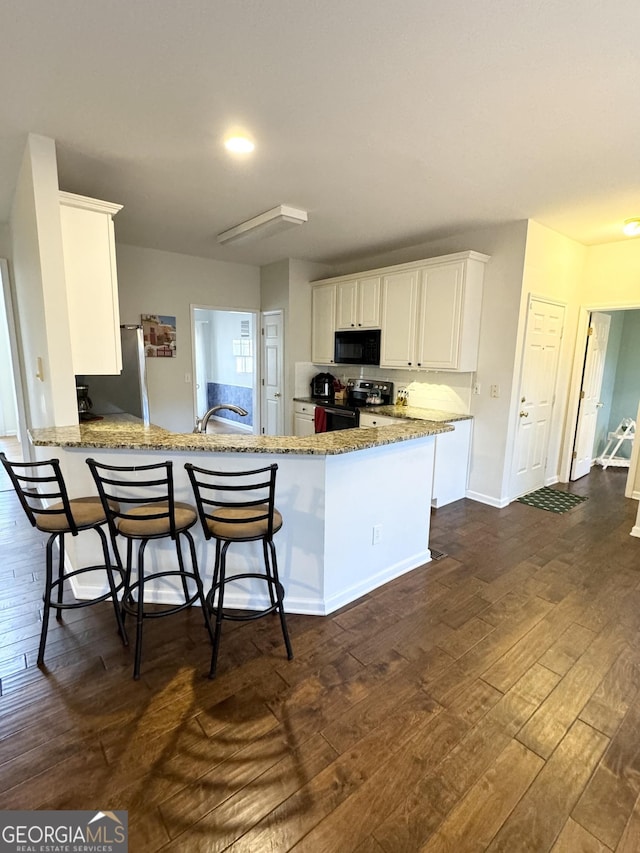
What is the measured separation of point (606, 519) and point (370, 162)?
3747 mm

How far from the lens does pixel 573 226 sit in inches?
149

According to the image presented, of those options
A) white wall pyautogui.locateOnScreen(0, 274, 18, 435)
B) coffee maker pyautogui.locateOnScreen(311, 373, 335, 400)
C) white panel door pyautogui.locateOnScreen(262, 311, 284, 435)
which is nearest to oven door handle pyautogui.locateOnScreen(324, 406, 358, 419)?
coffee maker pyautogui.locateOnScreen(311, 373, 335, 400)

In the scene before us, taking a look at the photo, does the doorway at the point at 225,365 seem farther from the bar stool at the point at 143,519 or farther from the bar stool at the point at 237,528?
the bar stool at the point at 237,528

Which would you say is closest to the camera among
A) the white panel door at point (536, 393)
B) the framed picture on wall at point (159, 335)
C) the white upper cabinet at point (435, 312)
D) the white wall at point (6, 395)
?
the white upper cabinet at point (435, 312)

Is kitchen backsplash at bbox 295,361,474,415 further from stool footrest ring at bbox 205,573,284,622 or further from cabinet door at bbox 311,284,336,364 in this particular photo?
stool footrest ring at bbox 205,573,284,622

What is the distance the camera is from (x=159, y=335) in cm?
504

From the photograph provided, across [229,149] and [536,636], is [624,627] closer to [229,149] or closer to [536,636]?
[536,636]

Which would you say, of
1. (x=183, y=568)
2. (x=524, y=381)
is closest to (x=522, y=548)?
(x=524, y=381)

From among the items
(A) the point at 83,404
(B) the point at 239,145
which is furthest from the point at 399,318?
(A) the point at 83,404

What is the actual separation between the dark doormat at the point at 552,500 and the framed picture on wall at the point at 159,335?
445 centimetres

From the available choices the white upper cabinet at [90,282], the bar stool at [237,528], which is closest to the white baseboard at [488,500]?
the bar stool at [237,528]

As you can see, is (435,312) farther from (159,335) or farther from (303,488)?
(159,335)

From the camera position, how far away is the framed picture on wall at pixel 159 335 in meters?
4.96

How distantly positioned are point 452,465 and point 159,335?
148 inches
